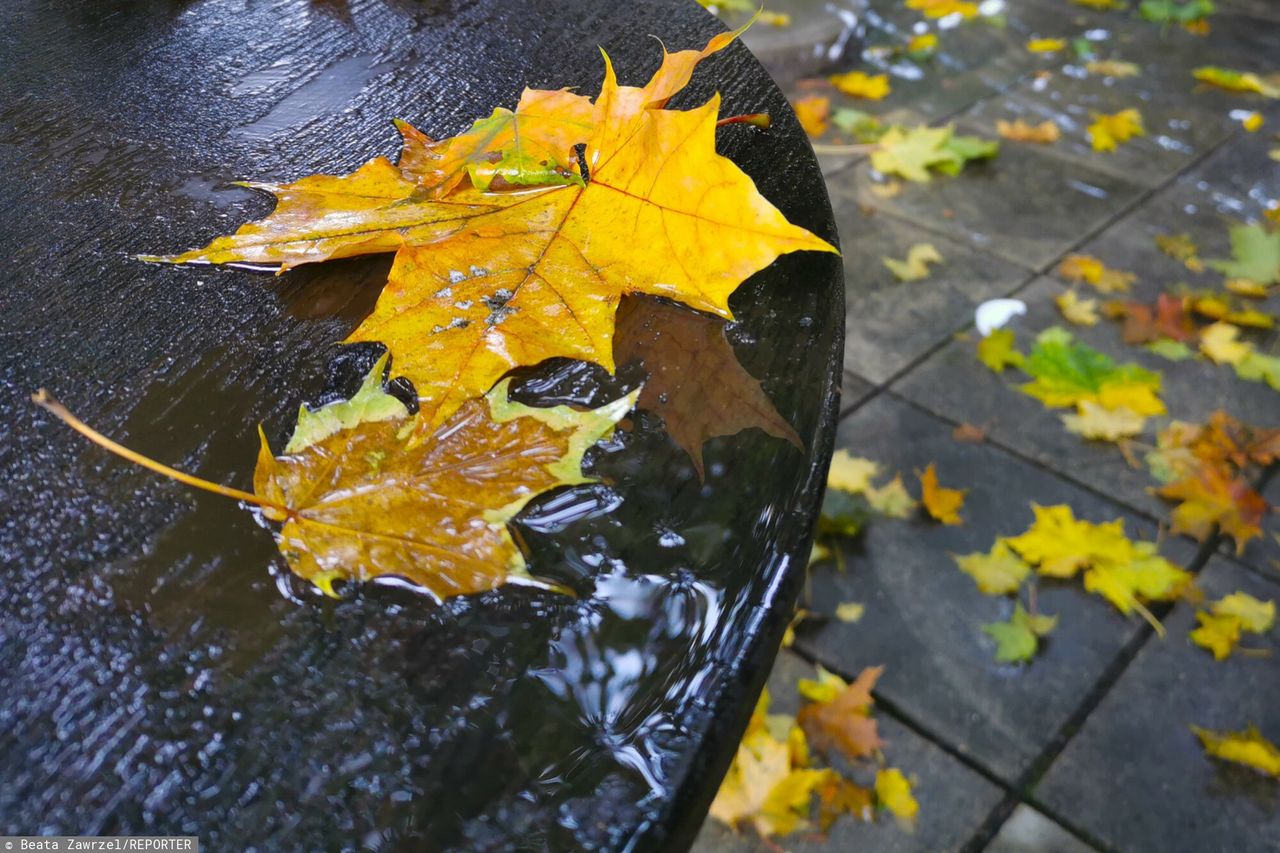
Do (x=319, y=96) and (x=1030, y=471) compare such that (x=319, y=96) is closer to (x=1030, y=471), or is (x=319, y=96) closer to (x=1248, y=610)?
(x=1030, y=471)

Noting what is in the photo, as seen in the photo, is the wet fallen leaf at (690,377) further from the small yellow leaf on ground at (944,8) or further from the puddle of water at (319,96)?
the small yellow leaf on ground at (944,8)

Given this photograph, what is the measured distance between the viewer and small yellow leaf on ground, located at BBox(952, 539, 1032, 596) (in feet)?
6.02

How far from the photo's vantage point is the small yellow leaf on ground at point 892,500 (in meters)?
2.00

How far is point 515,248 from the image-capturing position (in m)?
0.76

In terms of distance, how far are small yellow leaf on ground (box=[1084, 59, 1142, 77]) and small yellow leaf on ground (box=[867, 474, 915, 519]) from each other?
2.63m

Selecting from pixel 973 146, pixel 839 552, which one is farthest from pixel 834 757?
pixel 973 146

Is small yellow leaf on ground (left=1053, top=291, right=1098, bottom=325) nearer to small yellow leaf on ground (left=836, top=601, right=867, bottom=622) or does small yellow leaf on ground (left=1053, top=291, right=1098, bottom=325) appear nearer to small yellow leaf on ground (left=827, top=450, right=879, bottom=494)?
small yellow leaf on ground (left=827, top=450, right=879, bottom=494)

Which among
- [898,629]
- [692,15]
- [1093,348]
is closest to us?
[692,15]

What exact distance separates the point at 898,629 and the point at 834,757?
31cm

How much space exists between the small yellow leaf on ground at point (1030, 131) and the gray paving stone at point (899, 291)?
0.79 metres

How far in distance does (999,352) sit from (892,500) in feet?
1.99

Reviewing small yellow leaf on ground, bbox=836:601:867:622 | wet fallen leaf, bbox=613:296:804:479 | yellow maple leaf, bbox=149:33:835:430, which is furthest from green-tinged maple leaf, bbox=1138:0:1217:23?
wet fallen leaf, bbox=613:296:804:479

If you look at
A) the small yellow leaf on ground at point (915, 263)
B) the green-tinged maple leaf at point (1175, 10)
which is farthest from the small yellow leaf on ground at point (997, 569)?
the green-tinged maple leaf at point (1175, 10)

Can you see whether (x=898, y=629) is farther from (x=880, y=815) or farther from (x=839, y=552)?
(x=880, y=815)
